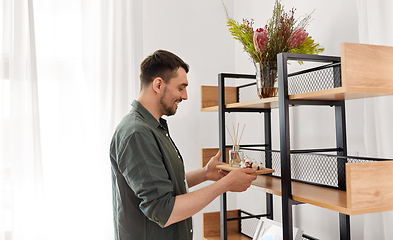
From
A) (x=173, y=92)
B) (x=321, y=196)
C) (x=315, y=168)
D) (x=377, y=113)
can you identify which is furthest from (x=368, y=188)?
(x=173, y=92)

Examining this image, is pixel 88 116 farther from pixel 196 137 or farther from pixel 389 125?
pixel 389 125

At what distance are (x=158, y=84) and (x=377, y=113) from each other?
849mm

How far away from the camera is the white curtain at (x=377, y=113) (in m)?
1.23

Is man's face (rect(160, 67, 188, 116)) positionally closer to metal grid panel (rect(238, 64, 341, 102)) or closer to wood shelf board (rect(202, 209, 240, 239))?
metal grid panel (rect(238, 64, 341, 102))

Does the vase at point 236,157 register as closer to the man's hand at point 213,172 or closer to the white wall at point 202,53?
the man's hand at point 213,172

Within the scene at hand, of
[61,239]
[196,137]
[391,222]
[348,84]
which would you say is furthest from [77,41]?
[391,222]

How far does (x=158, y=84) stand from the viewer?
1.28 m

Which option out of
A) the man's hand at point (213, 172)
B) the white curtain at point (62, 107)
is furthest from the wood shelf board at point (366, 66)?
the white curtain at point (62, 107)

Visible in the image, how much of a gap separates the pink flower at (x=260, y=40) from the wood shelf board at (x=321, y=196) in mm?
571

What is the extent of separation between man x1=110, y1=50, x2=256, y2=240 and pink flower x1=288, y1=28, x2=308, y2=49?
1.43 ft

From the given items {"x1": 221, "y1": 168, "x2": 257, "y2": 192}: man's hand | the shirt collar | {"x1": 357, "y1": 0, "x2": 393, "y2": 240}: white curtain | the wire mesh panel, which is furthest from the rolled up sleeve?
the wire mesh panel

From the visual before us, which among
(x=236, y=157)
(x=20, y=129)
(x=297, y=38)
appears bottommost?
(x=236, y=157)

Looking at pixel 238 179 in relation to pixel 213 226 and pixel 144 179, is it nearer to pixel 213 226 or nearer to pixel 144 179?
pixel 144 179

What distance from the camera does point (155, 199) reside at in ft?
3.59
